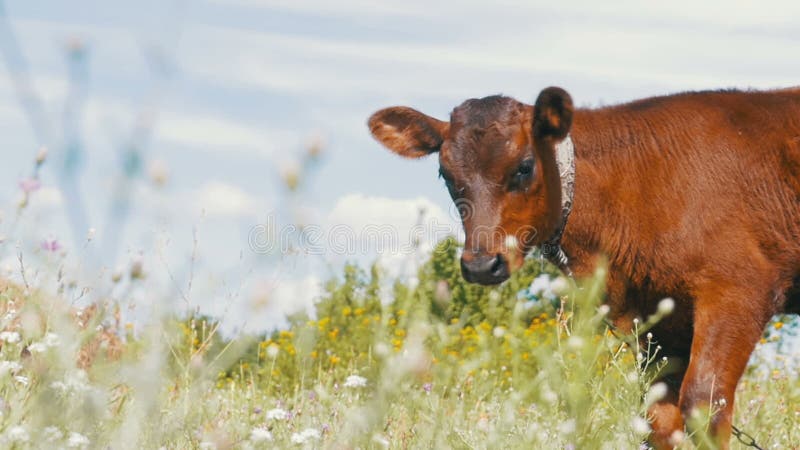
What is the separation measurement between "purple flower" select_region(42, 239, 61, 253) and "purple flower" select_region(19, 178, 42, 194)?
35 centimetres

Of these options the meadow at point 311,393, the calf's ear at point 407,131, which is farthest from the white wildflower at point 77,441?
the calf's ear at point 407,131

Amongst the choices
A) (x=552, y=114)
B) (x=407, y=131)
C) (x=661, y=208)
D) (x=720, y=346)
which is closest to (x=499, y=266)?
(x=552, y=114)

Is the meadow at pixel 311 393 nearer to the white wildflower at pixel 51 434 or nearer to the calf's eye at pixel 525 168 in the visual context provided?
the white wildflower at pixel 51 434

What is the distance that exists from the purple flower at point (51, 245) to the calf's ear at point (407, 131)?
8.23 ft

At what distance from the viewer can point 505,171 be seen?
5.35 m

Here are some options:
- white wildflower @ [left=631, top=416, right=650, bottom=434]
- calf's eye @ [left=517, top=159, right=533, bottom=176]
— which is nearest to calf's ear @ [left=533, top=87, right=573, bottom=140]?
calf's eye @ [left=517, top=159, right=533, bottom=176]

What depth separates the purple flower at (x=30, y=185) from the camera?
3.72 metres

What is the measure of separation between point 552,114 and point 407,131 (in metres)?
1.06

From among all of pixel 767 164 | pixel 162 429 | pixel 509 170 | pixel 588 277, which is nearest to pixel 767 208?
pixel 767 164

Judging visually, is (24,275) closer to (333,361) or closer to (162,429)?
(162,429)

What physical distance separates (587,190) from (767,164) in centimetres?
110

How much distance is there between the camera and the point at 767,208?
18.5 feet

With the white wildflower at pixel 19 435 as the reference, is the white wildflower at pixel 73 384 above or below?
above

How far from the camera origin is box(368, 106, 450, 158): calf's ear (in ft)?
19.8
